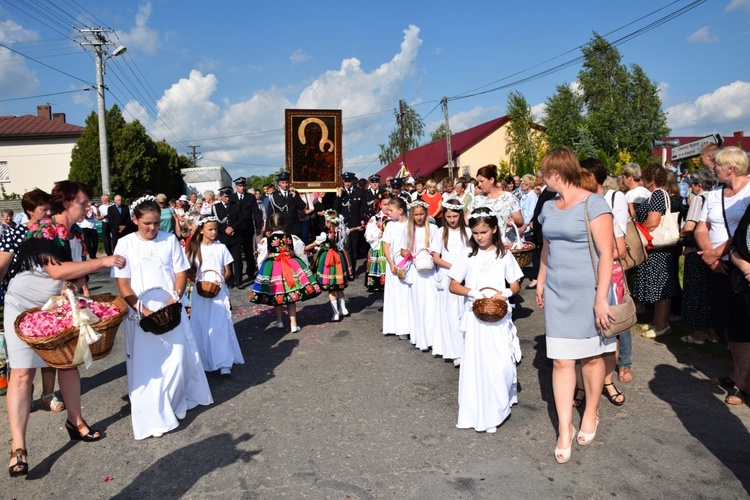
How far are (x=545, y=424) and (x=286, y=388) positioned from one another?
2605 millimetres

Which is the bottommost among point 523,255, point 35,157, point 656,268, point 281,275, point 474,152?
point 281,275

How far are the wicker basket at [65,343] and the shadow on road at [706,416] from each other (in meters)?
4.51

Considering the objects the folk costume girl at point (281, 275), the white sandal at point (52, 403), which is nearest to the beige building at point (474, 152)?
the folk costume girl at point (281, 275)

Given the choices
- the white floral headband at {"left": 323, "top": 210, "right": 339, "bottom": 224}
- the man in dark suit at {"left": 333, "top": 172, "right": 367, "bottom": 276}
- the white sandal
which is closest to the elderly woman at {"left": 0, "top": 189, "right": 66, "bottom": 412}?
the white sandal

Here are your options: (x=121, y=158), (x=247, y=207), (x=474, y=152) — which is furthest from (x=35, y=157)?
(x=247, y=207)

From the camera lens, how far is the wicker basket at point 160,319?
448 cm

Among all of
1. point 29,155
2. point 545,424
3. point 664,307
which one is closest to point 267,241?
point 545,424

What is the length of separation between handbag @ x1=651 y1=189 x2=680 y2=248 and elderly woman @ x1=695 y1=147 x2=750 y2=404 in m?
1.22

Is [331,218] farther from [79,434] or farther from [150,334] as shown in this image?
[79,434]

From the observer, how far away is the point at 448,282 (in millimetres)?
6590

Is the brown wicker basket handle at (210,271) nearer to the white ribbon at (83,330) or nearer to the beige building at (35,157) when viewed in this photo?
the white ribbon at (83,330)

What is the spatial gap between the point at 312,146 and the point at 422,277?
8923 mm

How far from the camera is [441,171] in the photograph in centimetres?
4684

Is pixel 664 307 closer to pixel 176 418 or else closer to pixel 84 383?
pixel 176 418
